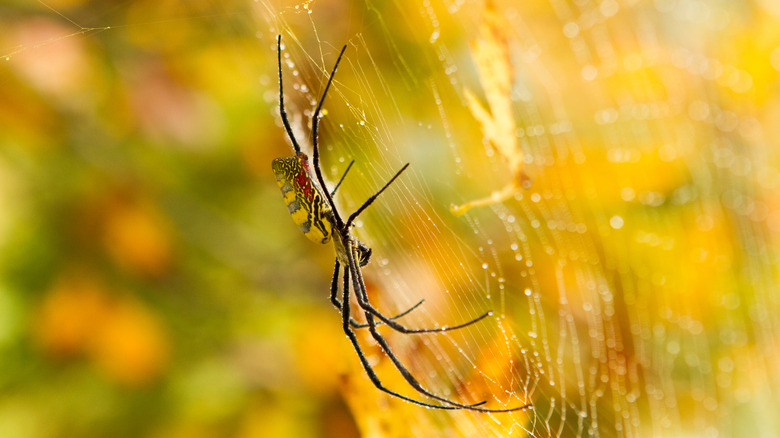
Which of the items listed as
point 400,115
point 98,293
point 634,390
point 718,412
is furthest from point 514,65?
point 98,293

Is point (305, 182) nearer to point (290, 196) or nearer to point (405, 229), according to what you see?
point (290, 196)

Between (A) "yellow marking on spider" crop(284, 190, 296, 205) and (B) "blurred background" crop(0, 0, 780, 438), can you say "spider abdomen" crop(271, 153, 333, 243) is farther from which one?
(B) "blurred background" crop(0, 0, 780, 438)

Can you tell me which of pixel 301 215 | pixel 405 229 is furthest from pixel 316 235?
pixel 405 229

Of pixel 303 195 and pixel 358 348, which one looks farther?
pixel 358 348

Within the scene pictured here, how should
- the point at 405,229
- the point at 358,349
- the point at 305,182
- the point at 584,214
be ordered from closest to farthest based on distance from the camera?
the point at 305,182 < the point at 358,349 < the point at 405,229 < the point at 584,214

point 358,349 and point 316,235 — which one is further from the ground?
point 316,235

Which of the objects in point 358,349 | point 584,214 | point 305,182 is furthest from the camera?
point 584,214
